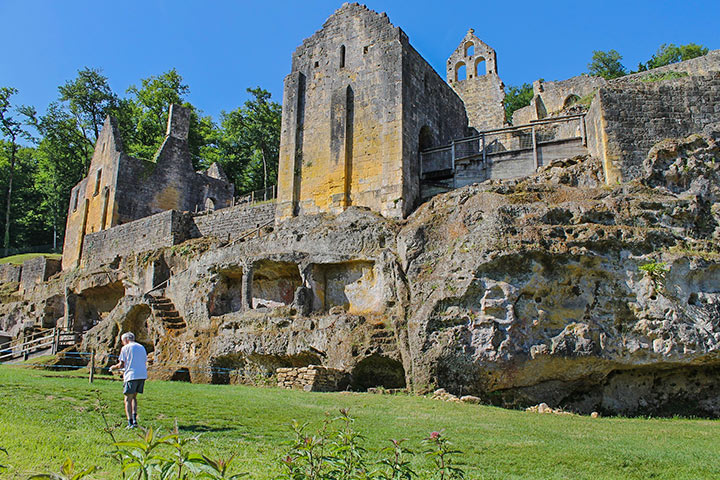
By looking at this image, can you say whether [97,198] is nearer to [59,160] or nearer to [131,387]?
[59,160]

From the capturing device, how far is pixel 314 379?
1351cm

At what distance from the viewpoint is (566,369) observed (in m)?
13.0

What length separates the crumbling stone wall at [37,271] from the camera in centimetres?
3219

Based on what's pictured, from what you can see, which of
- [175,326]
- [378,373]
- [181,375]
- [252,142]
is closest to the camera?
[378,373]

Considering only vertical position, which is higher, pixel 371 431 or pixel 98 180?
pixel 98 180

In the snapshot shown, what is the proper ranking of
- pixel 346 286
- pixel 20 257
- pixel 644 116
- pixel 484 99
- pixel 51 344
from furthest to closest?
pixel 20 257 → pixel 484 99 → pixel 51 344 → pixel 346 286 → pixel 644 116

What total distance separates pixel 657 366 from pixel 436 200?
26.5 feet

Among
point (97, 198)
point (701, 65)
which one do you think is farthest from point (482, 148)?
point (97, 198)

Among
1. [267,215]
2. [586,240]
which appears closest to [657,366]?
[586,240]

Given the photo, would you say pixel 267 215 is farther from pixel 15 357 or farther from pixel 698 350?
pixel 698 350

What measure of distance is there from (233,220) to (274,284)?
6804 millimetres

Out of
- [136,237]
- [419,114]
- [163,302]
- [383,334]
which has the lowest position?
[383,334]

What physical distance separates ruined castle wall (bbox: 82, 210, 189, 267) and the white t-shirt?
17.8 m

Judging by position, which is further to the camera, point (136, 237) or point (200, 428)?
point (136, 237)
